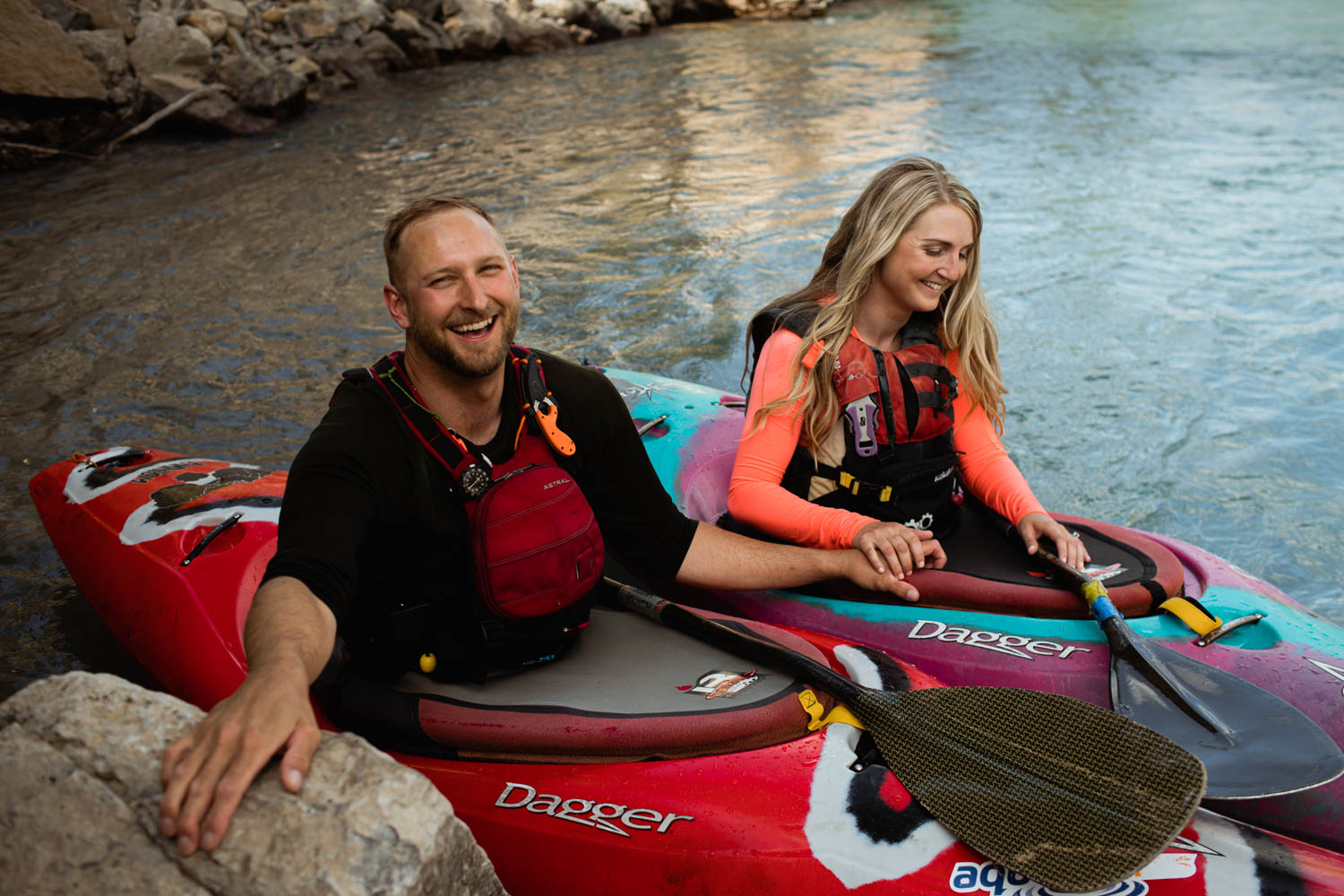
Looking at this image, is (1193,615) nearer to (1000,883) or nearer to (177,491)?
(1000,883)

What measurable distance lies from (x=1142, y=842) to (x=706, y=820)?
698 millimetres

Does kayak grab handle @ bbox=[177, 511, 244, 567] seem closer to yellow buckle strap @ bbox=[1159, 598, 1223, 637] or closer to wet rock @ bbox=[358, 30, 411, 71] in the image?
yellow buckle strap @ bbox=[1159, 598, 1223, 637]

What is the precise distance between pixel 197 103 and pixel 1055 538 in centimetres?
1006

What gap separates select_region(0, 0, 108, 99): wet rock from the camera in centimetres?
871

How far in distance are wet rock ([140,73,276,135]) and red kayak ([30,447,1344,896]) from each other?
9.28 metres

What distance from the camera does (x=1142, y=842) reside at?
1.61m

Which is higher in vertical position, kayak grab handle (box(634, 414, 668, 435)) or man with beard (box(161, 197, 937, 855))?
man with beard (box(161, 197, 937, 855))

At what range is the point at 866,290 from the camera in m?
2.60

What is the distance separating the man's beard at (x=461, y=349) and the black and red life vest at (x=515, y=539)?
0.25 ft

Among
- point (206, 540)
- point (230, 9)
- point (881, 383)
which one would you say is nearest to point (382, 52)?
point (230, 9)

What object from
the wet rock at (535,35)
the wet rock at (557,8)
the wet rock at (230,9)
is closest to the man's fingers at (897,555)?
the wet rock at (230,9)

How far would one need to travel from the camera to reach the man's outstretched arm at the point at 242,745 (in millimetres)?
1209

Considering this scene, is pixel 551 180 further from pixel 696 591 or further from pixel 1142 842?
pixel 1142 842

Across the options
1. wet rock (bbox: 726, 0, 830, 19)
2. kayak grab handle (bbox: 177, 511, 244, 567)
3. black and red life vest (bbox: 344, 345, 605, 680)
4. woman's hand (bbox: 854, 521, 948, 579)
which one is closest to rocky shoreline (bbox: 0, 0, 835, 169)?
wet rock (bbox: 726, 0, 830, 19)
